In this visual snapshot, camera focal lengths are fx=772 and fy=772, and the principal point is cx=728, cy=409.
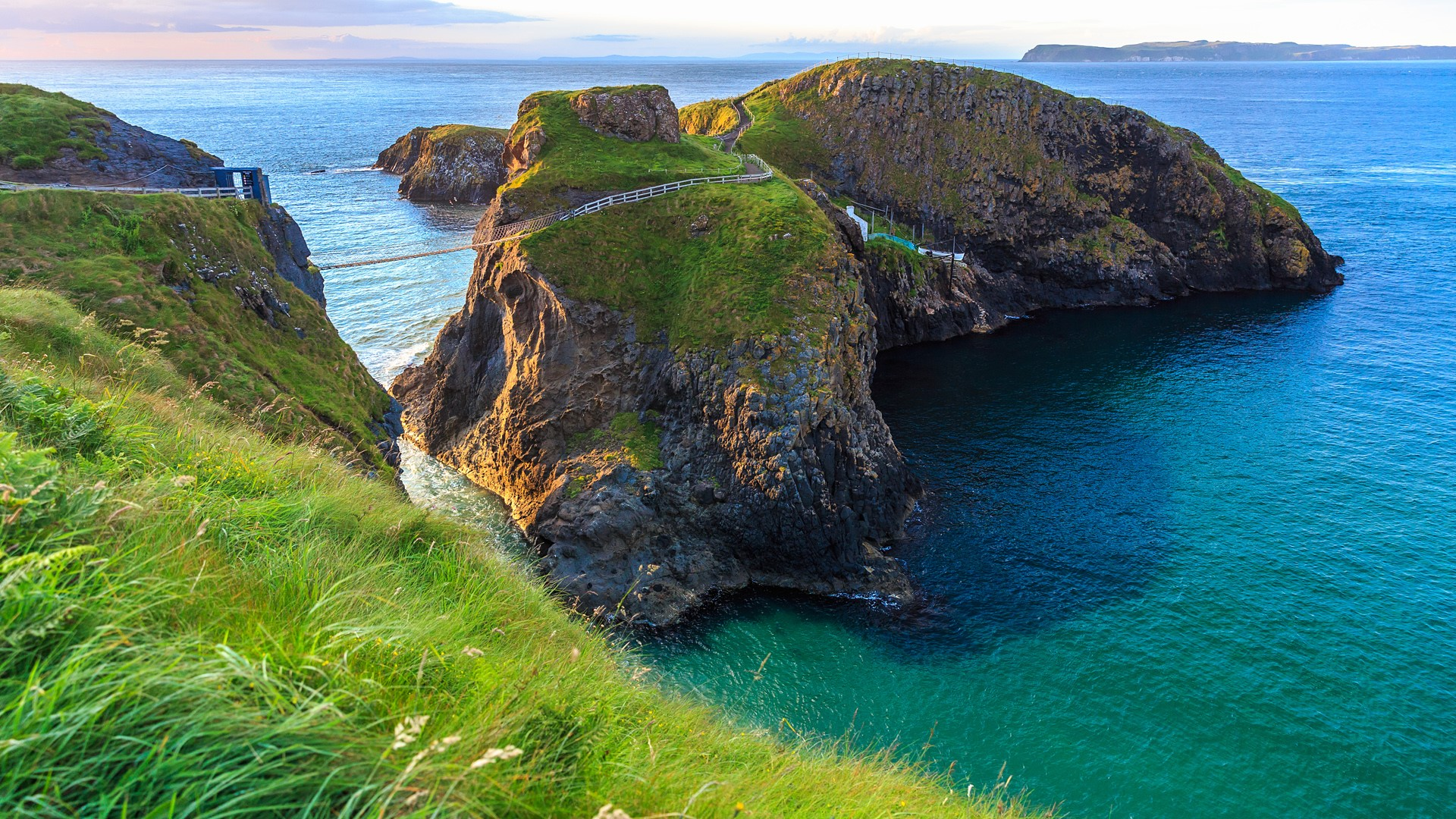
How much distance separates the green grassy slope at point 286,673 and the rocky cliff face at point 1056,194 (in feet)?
257

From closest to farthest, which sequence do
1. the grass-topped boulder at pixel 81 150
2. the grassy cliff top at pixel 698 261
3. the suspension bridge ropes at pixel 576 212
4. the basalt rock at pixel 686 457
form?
the grass-topped boulder at pixel 81 150
the basalt rock at pixel 686 457
the grassy cliff top at pixel 698 261
the suspension bridge ropes at pixel 576 212

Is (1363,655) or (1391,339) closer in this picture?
(1363,655)

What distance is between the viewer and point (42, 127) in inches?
1414

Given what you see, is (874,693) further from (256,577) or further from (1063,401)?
(1063,401)

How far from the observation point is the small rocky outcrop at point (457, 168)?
12019 cm

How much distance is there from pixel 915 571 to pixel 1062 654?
26.1 ft

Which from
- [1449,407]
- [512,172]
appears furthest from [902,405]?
[1449,407]

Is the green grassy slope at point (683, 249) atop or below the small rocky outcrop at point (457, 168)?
below

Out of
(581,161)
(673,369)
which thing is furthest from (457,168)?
(673,369)

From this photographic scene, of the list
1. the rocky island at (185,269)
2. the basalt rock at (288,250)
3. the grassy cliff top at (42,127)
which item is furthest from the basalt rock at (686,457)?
the grassy cliff top at (42,127)

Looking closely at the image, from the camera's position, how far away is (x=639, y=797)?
634 cm

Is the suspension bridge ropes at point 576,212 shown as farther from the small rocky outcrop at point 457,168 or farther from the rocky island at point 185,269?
the small rocky outcrop at point 457,168

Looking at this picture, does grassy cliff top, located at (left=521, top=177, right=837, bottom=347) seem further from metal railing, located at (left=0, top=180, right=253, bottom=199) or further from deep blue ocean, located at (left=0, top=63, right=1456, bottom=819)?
metal railing, located at (left=0, top=180, right=253, bottom=199)

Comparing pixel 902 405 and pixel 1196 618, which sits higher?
pixel 902 405
